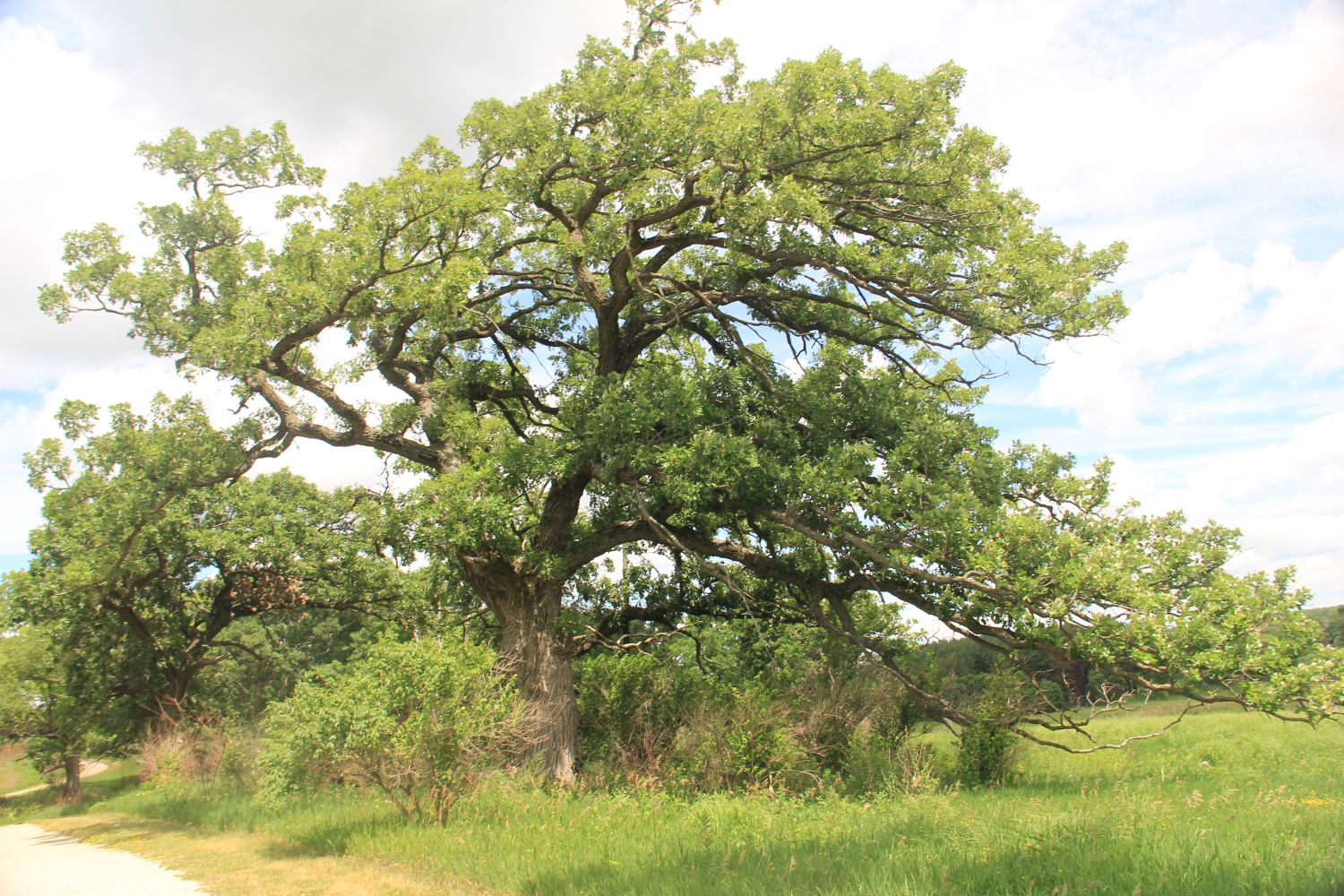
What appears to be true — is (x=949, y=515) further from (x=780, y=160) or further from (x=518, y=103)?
(x=518, y=103)

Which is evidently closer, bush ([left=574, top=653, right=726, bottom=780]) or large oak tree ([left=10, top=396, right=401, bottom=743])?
bush ([left=574, top=653, right=726, bottom=780])

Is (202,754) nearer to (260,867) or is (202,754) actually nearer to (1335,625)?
(260,867)

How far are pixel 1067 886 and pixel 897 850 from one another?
5.56ft

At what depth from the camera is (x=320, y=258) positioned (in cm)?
1468

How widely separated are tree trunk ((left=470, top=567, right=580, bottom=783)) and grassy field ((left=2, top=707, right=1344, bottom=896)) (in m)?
1.52

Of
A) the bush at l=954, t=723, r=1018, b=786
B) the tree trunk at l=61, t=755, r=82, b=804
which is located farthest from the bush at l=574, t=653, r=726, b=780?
the tree trunk at l=61, t=755, r=82, b=804

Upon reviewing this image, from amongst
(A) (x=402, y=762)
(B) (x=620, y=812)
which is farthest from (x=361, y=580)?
(B) (x=620, y=812)

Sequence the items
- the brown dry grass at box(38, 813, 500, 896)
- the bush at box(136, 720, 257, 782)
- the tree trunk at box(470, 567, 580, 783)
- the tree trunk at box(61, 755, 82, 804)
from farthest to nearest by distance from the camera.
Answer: the tree trunk at box(61, 755, 82, 804), the bush at box(136, 720, 257, 782), the tree trunk at box(470, 567, 580, 783), the brown dry grass at box(38, 813, 500, 896)

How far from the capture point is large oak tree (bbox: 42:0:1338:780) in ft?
35.9

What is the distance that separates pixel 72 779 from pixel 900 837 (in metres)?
26.6

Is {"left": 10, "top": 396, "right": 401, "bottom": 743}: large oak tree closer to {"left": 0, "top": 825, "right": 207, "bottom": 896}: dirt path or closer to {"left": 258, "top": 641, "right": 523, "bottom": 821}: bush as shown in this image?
{"left": 0, "top": 825, "right": 207, "bottom": 896}: dirt path

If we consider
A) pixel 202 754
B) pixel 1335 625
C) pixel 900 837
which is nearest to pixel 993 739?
pixel 900 837

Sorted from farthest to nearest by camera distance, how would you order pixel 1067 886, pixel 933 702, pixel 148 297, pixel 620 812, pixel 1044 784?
pixel 148 297
pixel 933 702
pixel 1044 784
pixel 620 812
pixel 1067 886

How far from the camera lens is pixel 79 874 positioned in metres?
11.2
